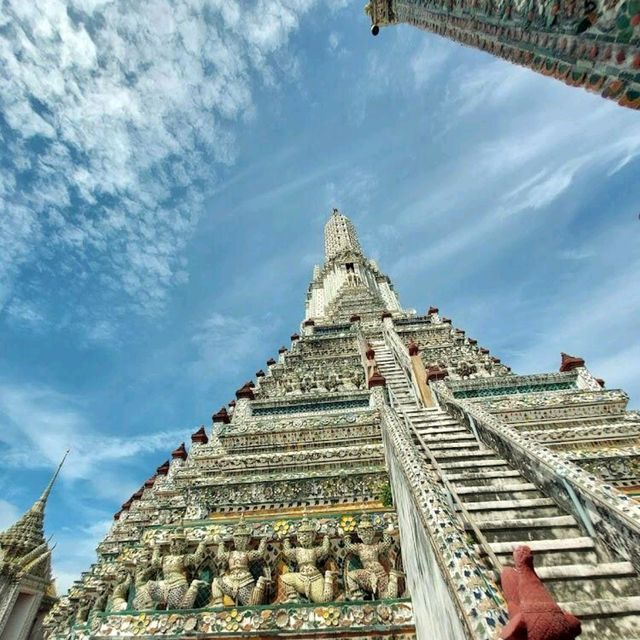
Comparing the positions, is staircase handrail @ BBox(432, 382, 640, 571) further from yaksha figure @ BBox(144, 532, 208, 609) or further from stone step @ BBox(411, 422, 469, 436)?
yaksha figure @ BBox(144, 532, 208, 609)

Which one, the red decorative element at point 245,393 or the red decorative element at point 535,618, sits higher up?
the red decorative element at point 245,393

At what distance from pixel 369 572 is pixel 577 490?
284 centimetres

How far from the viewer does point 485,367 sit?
1494cm

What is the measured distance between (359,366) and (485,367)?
5.01 metres

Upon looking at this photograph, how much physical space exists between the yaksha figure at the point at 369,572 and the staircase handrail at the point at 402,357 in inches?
185

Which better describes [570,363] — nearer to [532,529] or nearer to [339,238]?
[532,529]

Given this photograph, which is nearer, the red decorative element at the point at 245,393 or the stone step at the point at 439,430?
the stone step at the point at 439,430

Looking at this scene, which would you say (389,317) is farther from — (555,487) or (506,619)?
(506,619)

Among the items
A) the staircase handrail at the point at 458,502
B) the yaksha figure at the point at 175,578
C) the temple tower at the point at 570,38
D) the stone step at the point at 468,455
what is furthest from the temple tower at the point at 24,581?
the temple tower at the point at 570,38

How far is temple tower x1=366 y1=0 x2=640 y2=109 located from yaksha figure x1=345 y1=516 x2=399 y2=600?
18.5ft

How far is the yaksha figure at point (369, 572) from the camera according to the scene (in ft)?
16.7

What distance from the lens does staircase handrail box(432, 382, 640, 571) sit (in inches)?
145

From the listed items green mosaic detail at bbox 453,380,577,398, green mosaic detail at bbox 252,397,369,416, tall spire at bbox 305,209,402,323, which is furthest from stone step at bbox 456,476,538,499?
tall spire at bbox 305,209,402,323

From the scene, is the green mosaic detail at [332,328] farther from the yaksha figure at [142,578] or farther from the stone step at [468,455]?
the yaksha figure at [142,578]
